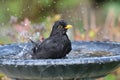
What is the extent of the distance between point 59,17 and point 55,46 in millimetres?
3263

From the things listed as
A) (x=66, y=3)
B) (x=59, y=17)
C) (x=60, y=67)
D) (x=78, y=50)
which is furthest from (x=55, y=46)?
(x=66, y=3)

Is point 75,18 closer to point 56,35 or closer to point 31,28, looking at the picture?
point 31,28

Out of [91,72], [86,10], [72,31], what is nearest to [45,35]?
[72,31]

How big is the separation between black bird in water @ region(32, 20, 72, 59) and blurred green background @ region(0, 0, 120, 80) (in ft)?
6.26

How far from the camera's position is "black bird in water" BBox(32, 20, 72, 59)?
3877mm

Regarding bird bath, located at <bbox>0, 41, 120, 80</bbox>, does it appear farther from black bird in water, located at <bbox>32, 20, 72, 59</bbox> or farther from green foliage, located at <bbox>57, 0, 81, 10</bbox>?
green foliage, located at <bbox>57, 0, 81, 10</bbox>

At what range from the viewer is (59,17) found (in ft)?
23.4

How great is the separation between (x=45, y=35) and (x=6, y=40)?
514mm

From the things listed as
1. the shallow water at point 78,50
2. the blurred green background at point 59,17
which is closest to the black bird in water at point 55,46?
the shallow water at point 78,50

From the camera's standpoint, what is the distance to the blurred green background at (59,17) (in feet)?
20.7

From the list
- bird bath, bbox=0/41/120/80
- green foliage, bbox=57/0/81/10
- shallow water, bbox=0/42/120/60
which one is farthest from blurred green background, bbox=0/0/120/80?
bird bath, bbox=0/41/120/80

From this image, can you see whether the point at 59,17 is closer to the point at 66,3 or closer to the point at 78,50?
the point at 66,3

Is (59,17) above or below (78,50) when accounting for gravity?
below

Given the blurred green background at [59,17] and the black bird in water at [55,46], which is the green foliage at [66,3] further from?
the black bird in water at [55,46]
